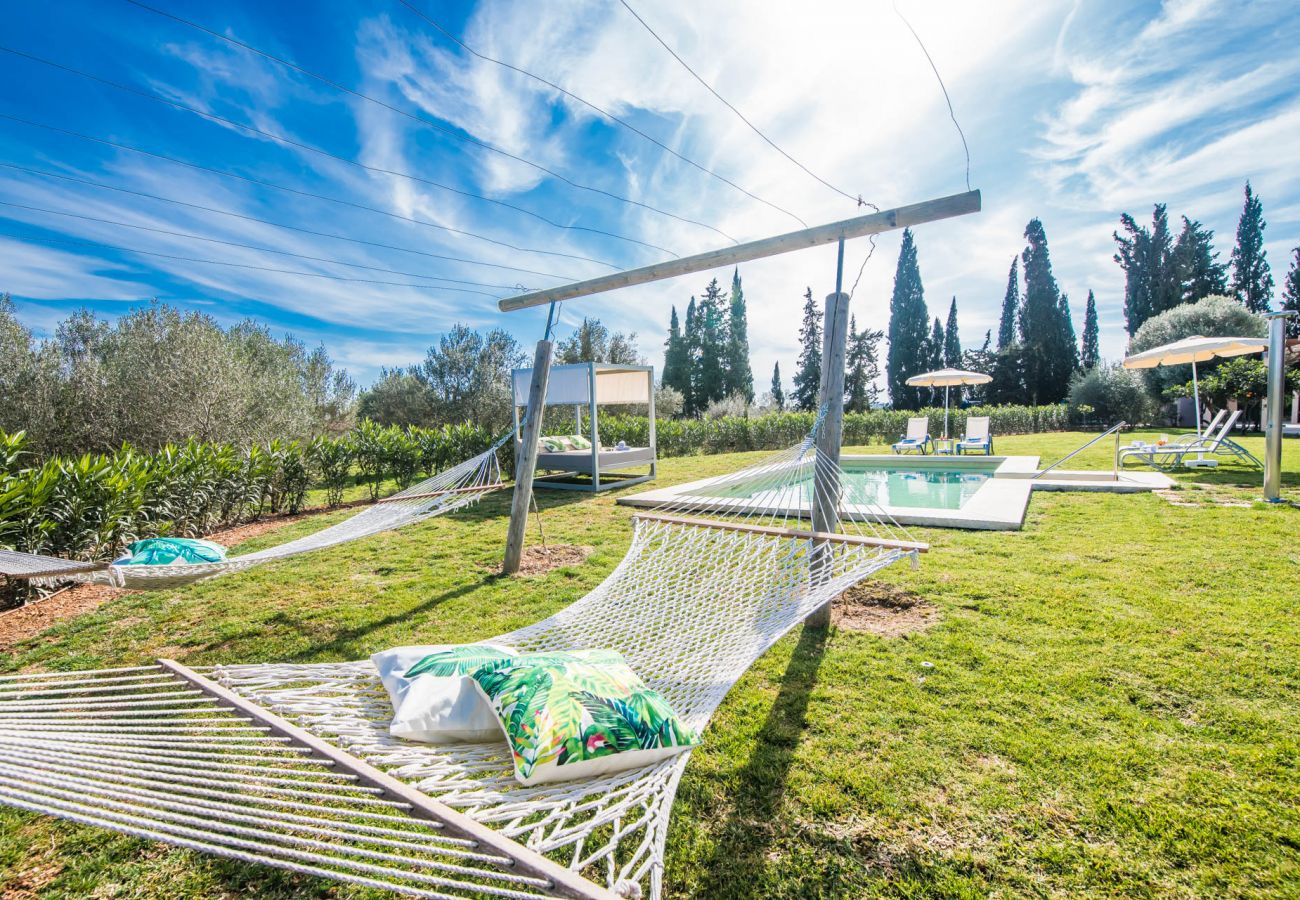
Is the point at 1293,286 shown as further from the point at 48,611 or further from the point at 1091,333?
the point at 48,611

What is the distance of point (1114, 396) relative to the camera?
18.0 metres

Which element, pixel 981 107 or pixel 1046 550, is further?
pixel 1046 550

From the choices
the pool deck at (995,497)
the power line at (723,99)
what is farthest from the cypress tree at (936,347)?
the power line at (723,99)

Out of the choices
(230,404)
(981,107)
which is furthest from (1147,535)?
(230,404)

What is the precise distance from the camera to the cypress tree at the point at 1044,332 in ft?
76.1

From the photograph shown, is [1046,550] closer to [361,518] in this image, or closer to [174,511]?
[361,518]

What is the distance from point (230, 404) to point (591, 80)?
27.8 ft

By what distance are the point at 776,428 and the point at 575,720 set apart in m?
14.0

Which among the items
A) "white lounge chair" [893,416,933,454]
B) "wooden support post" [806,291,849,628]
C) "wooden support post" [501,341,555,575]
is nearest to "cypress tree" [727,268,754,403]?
"white lounge chair" [893,416,933,454]

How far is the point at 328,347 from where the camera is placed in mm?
16438

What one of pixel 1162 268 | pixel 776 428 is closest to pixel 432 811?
pixel 776 428

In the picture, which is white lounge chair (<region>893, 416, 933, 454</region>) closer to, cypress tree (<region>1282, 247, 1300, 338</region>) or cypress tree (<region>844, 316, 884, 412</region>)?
cypress tree (<region>844, 316, 884, 412</region>)

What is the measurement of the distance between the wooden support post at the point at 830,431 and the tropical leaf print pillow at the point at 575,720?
4.95ft

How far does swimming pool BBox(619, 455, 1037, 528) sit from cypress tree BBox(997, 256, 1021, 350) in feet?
67.7
